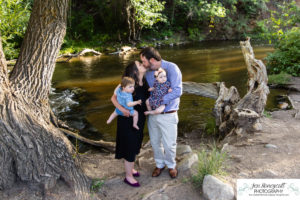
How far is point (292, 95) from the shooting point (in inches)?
322

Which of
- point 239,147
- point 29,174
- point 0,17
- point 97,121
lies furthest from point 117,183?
point 0,17

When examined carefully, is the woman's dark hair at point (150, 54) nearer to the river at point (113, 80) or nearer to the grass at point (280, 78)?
the river at point (113, 80)

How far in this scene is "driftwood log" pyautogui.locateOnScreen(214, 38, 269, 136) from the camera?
493 centimetres

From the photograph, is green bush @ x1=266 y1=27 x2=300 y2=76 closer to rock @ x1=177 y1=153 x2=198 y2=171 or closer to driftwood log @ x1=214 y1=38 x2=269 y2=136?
driftwood log @ x1=214 y1=38 x2=269 y2=136

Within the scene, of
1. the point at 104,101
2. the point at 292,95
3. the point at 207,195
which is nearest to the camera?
the point at 207,195

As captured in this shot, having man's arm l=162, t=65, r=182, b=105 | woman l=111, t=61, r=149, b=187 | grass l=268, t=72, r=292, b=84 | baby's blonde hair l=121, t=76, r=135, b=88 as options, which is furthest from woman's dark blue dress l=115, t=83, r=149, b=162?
grass l=268, t=72, r=292, b=84

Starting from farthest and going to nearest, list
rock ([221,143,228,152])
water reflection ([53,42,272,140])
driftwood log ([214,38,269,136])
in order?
water reflection ([53,42,272,140]) → driftwood log ([214,38,269,136]) → rock ([221,143,228,152])

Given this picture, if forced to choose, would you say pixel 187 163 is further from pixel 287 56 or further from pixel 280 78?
pixel 287 56

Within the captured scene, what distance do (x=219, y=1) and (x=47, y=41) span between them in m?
23.2

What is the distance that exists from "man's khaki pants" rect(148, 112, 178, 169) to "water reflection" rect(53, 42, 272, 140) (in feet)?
8.59

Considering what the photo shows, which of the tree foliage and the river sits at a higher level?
the tree foliage

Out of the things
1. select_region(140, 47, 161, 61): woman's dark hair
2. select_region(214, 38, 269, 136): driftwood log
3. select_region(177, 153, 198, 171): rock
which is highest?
select_region(140, 47, 161, 61): woman's dark hair

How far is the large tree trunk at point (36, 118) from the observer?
3.27 meters

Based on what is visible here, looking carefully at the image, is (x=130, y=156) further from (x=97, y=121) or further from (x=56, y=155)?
(x=97, y=121)
